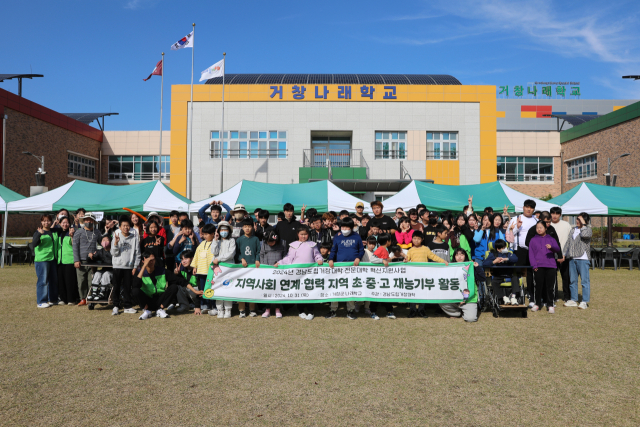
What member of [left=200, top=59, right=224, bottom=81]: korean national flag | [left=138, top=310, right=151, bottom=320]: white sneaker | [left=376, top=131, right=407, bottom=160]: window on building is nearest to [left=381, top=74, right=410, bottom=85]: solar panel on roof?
[left=376, top=131, right=407, bottom=160]: window on building

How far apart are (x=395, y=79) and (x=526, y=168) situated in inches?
756

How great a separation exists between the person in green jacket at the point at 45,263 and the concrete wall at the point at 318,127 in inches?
816

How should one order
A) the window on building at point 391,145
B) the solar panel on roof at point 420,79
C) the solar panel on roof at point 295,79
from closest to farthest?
1. the window on building at point 391,145
2. the solar panel on roof at point 295,79
3. the solar panel on roof at point 420,79

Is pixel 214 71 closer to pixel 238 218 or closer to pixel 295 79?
pixel 295 79

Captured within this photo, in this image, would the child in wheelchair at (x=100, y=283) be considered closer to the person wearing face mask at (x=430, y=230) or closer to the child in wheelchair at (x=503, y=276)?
the person wearing face mask at (x=430, y=230)

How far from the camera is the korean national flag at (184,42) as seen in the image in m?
23.5

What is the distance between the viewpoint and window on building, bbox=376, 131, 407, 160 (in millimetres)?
29453

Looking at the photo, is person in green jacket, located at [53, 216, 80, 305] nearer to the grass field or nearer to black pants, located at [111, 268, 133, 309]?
the grass field

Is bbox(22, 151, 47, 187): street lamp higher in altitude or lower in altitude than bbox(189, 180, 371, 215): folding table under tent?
higher

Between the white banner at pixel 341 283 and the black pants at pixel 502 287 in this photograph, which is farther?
the black pants at pixel 502 287

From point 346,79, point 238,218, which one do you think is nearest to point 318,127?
point 346,79

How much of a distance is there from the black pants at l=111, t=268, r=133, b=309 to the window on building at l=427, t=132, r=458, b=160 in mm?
24856

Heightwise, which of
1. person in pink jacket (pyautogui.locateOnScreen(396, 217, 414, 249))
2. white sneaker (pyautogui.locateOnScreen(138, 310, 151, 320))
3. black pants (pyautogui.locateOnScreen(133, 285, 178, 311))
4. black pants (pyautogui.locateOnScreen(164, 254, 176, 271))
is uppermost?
person in pink jacket (pyautogui.locateOnScreen(396, 217, 414, 249))

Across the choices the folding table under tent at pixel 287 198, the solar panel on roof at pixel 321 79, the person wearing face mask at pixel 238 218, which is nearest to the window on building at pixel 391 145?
the solar panel on roof at pixel 321 79
